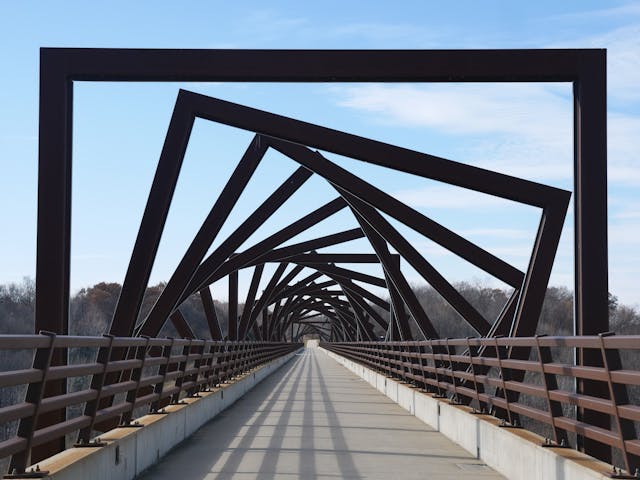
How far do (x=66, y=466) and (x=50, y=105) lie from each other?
662 cm

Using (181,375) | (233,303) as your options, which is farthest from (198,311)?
(181,375)

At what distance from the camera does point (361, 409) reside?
2008 cm

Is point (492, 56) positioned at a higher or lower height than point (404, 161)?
higher

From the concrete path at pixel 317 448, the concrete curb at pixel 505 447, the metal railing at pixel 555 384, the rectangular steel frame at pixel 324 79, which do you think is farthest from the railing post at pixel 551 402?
the concrete path at pixel 317 448

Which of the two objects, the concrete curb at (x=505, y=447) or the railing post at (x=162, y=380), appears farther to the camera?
the railing post at (x=162, y=380)

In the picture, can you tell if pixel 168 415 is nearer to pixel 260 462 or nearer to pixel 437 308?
pixel 260 462

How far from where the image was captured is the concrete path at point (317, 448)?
10.3 m

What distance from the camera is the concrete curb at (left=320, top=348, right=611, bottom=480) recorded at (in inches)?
305

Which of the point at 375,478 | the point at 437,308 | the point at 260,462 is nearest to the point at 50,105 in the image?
the point at 260,462

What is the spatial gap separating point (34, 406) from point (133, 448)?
3.14 meters

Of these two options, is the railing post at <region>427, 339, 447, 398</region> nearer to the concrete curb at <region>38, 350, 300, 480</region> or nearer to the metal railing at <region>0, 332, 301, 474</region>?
the concrete curb at <region>38, 350, 300, 480</region>

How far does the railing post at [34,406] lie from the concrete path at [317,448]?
3262 mm

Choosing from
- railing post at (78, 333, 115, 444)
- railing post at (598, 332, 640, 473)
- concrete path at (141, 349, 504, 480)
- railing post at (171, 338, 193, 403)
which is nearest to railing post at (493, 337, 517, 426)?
concrete path at (141, 349, 504, 480)

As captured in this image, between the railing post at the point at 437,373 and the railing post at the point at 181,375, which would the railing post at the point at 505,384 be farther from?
the railing post at the point at 437,373
